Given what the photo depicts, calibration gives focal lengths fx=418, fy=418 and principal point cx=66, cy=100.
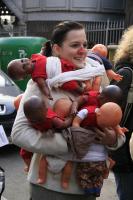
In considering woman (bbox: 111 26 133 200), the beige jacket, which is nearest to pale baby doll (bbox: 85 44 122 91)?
woman (bbox: 111 26 133 200)

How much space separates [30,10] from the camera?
21.2 meters

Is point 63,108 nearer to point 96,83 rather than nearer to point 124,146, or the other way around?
point 96,83

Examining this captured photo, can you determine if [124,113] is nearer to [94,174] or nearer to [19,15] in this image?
[94,174]

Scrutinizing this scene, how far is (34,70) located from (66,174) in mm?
554

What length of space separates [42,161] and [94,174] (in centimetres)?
27

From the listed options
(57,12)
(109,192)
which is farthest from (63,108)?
(57,12)

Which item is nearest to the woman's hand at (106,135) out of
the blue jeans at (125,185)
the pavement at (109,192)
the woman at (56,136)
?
the woman at (56,136)

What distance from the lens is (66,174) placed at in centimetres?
212

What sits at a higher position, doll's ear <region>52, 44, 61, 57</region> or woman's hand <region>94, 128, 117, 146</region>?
doll's ear <region>52, 44, 61, 57</region>

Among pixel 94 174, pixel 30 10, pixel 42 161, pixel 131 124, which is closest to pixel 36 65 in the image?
pixel 42 161

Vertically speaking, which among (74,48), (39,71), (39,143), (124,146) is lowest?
(124,146)

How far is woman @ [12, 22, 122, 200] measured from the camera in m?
2.07

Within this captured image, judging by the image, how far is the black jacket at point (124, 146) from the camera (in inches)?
102

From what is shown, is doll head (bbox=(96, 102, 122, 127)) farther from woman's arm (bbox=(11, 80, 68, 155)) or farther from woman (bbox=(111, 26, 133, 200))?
woman (bbox=(111, 26, 133, 200))
